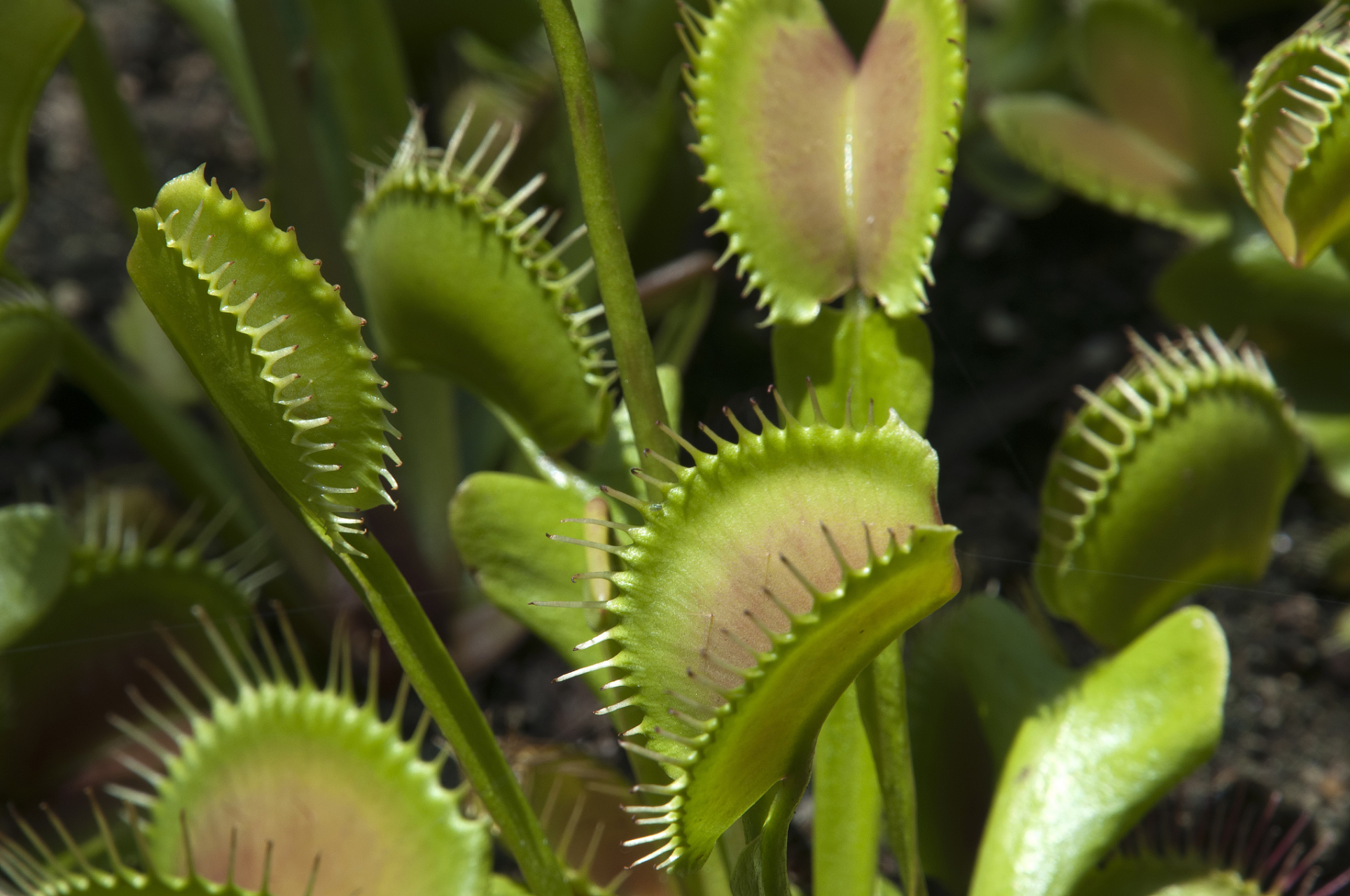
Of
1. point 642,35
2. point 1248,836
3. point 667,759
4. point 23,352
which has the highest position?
point 642,35

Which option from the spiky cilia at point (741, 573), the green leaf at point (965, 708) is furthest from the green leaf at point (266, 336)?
the green leaf at point (965, 708)

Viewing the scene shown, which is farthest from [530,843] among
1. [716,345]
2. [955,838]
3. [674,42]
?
[674,42]

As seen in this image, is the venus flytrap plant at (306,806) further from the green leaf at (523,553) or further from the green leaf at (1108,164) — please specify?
the green leaf at (1108,164)

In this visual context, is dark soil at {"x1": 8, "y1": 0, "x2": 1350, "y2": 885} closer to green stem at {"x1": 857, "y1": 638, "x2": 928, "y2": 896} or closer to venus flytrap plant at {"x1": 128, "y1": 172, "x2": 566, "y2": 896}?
green stem at {"x1": 857, "y1": 638, "x2": 928, "y2": 896}

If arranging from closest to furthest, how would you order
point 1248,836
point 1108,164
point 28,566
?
point 28,566 → point 1248,836 → point 1108,164

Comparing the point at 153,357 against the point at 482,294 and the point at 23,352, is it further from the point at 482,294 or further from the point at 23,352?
the point at 482,294

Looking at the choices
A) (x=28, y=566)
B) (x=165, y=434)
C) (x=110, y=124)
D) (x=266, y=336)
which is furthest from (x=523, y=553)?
(x=110, y=124)

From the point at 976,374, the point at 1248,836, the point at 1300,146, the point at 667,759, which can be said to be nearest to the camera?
the point at 667,759
